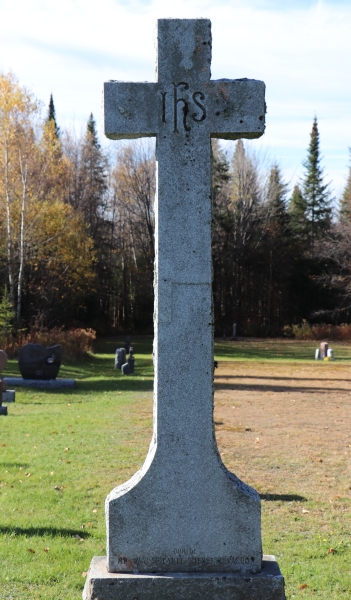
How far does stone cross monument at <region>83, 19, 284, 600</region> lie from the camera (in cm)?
374

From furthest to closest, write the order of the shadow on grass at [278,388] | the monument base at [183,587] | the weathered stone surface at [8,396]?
the shadow on grass at [278,388] < the weathered stone surface at [8,396] < the monument base at [183,587]

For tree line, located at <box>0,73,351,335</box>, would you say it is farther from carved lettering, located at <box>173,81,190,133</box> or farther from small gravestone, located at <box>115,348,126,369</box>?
carved lettering, located at <box>173,81,190,133</box>

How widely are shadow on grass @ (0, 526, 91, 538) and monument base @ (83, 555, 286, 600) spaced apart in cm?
265

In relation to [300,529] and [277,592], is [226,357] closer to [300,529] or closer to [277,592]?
[300,529]

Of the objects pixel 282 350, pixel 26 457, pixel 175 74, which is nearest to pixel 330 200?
pixel 282 350

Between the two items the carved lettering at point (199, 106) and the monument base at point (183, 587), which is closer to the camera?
the monument base at point (183, 587)

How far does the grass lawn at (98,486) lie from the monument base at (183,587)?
1288 mm

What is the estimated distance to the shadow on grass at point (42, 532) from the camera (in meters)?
6.20

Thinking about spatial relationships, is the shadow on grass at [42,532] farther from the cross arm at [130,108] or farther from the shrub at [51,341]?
the shrub at [51,341]

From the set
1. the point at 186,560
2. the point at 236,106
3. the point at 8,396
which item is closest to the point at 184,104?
the point at 236,106

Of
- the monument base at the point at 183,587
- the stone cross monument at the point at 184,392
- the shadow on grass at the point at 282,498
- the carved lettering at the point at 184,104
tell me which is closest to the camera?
A: the monument base at the point at 183,587

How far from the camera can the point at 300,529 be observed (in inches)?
259

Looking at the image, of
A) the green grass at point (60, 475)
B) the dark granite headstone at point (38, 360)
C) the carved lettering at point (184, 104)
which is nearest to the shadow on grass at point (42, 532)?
the green grass at point (60, 475)

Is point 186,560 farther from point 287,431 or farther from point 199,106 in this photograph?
point 287,431
